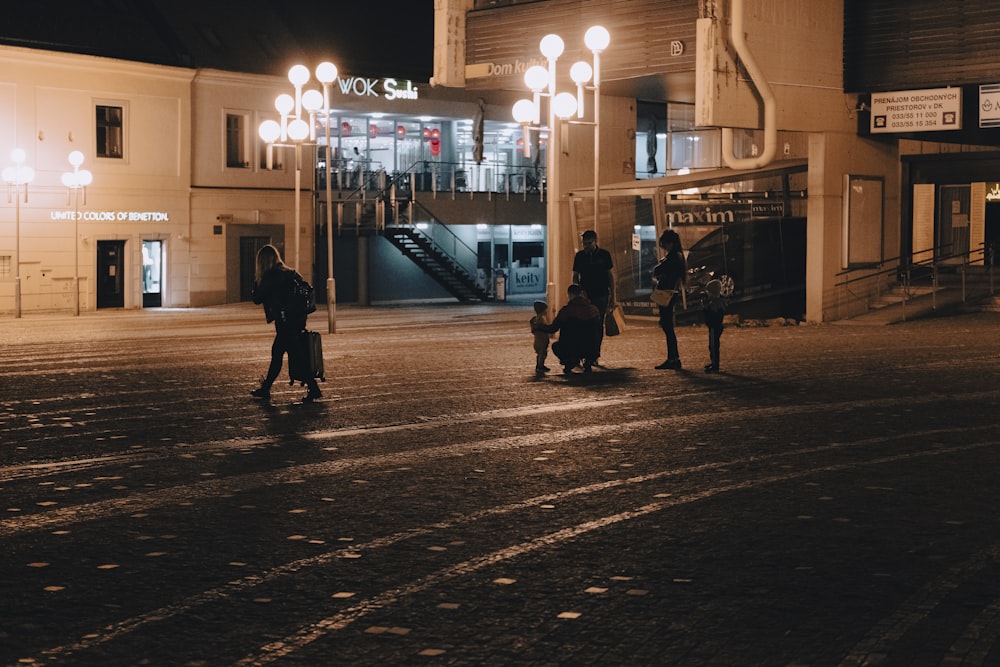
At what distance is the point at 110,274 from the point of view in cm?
4231

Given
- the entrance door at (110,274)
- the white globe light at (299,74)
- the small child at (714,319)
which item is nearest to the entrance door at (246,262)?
the entrance door at (110,274)

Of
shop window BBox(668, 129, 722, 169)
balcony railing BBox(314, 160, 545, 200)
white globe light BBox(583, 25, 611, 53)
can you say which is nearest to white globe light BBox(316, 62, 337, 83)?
white globe light BBox(583, 25, 611, 53)

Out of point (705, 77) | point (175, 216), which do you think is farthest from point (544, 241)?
point (705, 77)

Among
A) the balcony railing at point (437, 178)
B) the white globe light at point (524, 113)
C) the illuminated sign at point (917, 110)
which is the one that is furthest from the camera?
the balcony railing at point (437, 178)

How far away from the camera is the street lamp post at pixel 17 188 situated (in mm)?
38500

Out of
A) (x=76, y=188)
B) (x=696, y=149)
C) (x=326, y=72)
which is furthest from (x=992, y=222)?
(x=76, y=188)

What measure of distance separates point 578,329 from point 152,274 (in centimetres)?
2719

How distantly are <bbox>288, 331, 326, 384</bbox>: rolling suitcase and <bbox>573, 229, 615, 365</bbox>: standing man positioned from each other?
4.97m

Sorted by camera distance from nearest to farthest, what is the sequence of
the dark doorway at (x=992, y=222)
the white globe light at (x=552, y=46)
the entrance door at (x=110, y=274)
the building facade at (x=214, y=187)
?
1. the white globe light at (x=552, y=46)
2. the building facade at (x=214, y=187)
3. the entrance door at (x=110, y=274)
4. the dark doorway at (x=992, y=222)

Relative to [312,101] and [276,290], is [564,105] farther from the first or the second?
[276,290]

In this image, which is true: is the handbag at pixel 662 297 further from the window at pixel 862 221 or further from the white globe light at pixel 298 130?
the window at pixel 862 221

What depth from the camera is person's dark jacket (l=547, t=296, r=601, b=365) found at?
61.9 feet

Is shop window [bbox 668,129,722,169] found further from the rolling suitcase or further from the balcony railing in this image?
the rolling suitcase

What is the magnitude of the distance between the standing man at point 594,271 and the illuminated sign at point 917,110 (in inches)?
499
